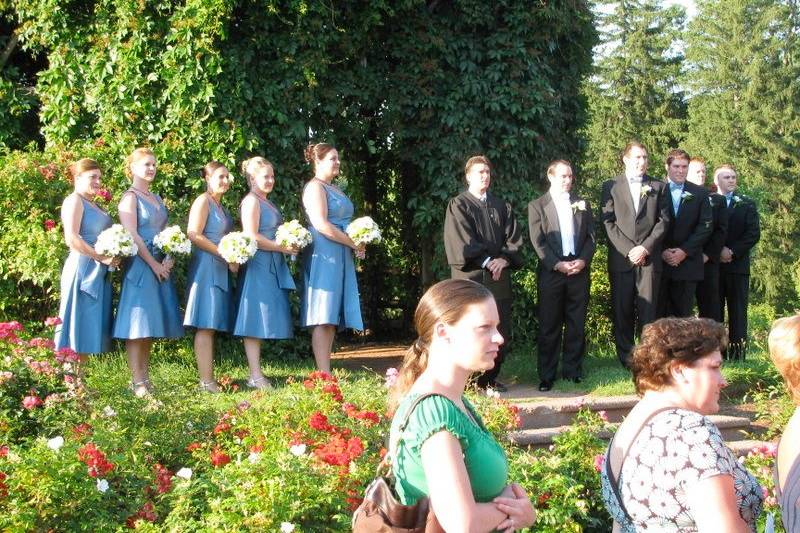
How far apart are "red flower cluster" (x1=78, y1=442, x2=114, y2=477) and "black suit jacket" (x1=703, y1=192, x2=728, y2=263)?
23.2 ft

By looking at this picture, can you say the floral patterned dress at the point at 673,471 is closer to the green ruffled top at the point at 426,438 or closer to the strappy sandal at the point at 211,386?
the green ruffled top at the point at 426,438

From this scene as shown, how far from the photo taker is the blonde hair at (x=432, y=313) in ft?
8.89

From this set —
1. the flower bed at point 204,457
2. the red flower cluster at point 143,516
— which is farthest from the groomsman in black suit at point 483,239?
the red flower cluster at point 143,516

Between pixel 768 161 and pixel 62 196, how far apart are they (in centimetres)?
3294

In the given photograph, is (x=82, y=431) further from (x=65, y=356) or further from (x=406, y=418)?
(x=406, y=418)

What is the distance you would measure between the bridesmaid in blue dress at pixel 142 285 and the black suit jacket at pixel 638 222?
407 centimetres

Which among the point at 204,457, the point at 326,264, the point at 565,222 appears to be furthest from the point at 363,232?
the point at 204,457

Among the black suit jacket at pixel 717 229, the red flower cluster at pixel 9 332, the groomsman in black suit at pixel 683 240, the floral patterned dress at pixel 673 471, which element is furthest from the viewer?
the black suit jacket at pixel 717 229

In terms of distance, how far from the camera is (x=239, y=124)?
31.4ft

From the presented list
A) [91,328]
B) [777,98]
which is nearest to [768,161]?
[777,98]

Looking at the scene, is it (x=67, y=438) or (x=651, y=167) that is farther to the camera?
(x=651, y=167)

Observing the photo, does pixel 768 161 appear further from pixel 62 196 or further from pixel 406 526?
pixel 406 526

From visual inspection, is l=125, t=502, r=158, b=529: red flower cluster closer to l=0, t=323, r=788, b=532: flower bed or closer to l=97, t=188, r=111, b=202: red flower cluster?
l=0, t=323, r=788, b=532: flower bed

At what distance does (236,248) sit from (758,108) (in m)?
34.7
